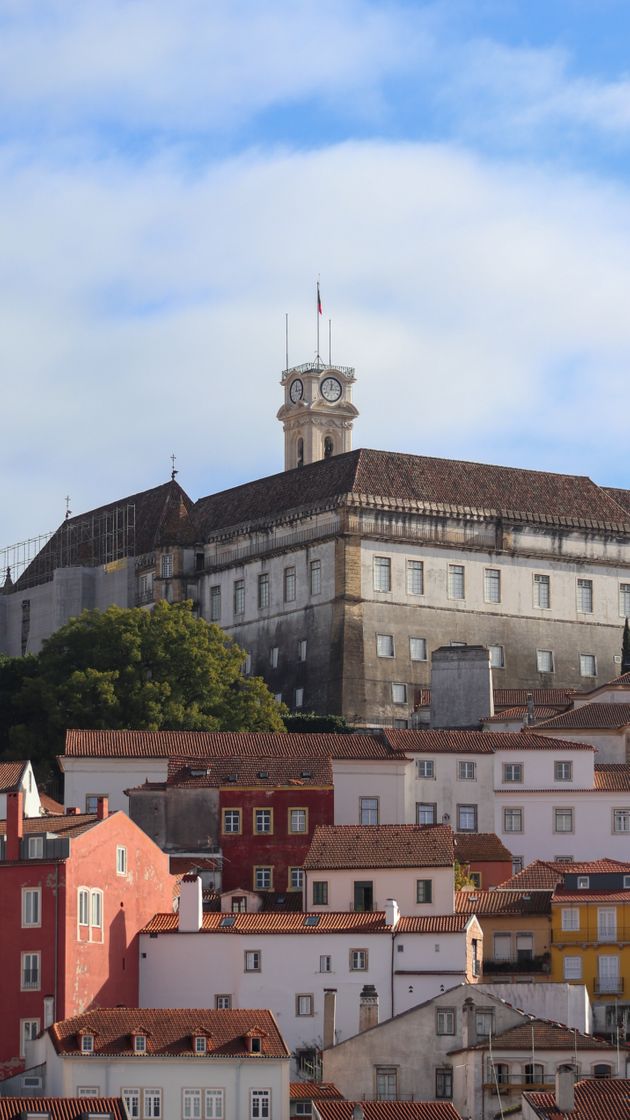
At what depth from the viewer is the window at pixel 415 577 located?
120500 millimetres

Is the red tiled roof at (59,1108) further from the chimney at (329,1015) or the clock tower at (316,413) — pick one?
the clock tower at (316,413)

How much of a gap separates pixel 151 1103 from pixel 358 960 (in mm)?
9685

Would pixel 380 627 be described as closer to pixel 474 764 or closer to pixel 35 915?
pixel 474 764

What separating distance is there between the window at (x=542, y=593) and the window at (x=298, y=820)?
4141 centimetres

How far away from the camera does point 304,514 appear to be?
12219cm

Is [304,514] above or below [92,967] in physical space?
above

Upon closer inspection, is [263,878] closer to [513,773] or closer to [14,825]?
[513,773]

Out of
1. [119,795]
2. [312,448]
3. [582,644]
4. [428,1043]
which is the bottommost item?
[428,1043]

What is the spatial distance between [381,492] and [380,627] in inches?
250

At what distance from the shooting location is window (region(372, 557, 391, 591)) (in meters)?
120

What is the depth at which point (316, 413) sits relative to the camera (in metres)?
163

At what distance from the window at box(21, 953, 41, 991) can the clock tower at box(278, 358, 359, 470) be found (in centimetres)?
9337

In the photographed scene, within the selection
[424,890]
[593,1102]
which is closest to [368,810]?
[424,890]

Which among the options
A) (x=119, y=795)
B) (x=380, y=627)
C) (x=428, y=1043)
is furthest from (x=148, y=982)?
(x=380, y=627)
